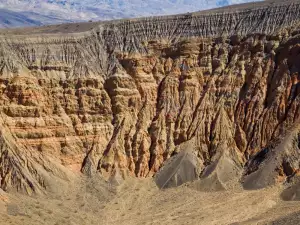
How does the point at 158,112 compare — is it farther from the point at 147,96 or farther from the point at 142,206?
the point at 142,206

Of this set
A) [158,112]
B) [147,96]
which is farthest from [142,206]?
[147,96]

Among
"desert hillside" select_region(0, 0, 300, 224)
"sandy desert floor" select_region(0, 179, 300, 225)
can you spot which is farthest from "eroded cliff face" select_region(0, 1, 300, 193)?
"sandy desert floor" select_region(0, 179, 300, 225)

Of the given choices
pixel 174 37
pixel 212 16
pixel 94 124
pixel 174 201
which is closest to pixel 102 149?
pixel 94 124

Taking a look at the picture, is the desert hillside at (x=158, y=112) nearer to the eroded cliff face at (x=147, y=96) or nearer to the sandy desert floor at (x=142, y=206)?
the eroded cliff face at (x=147, y=96)

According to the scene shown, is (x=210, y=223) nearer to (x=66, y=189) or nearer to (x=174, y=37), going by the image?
(x=66, y=189)

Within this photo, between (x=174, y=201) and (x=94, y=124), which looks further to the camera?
(x=94, y=124)
